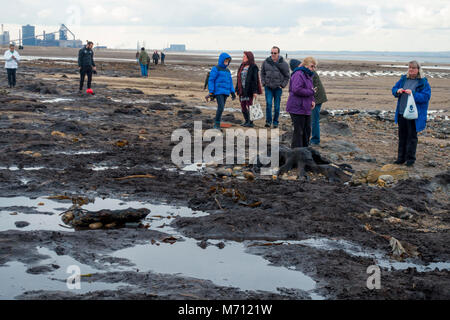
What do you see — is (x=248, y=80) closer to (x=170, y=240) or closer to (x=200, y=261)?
(x=170, y=240)

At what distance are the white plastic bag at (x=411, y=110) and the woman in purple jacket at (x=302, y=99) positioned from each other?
5.10 feet

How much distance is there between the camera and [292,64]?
11008 mm

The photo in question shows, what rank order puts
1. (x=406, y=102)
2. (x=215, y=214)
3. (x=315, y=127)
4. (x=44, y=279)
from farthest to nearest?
(x=315, y=127) < (x=406, y=102) < (x=215, y=214) < (x=44, y=279)

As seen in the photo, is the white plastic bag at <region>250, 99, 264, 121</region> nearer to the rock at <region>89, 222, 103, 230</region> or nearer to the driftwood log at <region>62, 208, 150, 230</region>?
the driftwood log at <region>62, 208, 150, 230</region>

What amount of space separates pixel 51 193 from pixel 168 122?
7014 mm

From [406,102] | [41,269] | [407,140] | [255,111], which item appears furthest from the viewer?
[255,111]

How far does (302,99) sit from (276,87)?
133 inches

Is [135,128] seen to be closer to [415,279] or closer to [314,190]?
[314,190]

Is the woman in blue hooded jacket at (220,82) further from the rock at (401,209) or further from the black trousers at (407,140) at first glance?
the rock at (401,209)

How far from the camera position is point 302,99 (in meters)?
9.64

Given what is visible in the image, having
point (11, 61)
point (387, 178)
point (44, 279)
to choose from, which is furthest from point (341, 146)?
point (11, 61)

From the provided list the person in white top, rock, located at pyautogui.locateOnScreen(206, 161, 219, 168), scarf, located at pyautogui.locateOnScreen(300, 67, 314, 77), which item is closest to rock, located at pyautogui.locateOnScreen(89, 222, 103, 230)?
rock, located at pyautogui.locateOnScreen(206, 161, 219, 168)

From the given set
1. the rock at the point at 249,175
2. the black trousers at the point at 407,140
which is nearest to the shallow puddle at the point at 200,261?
the rock at the point at 249,175

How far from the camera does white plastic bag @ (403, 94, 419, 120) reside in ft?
30.8
